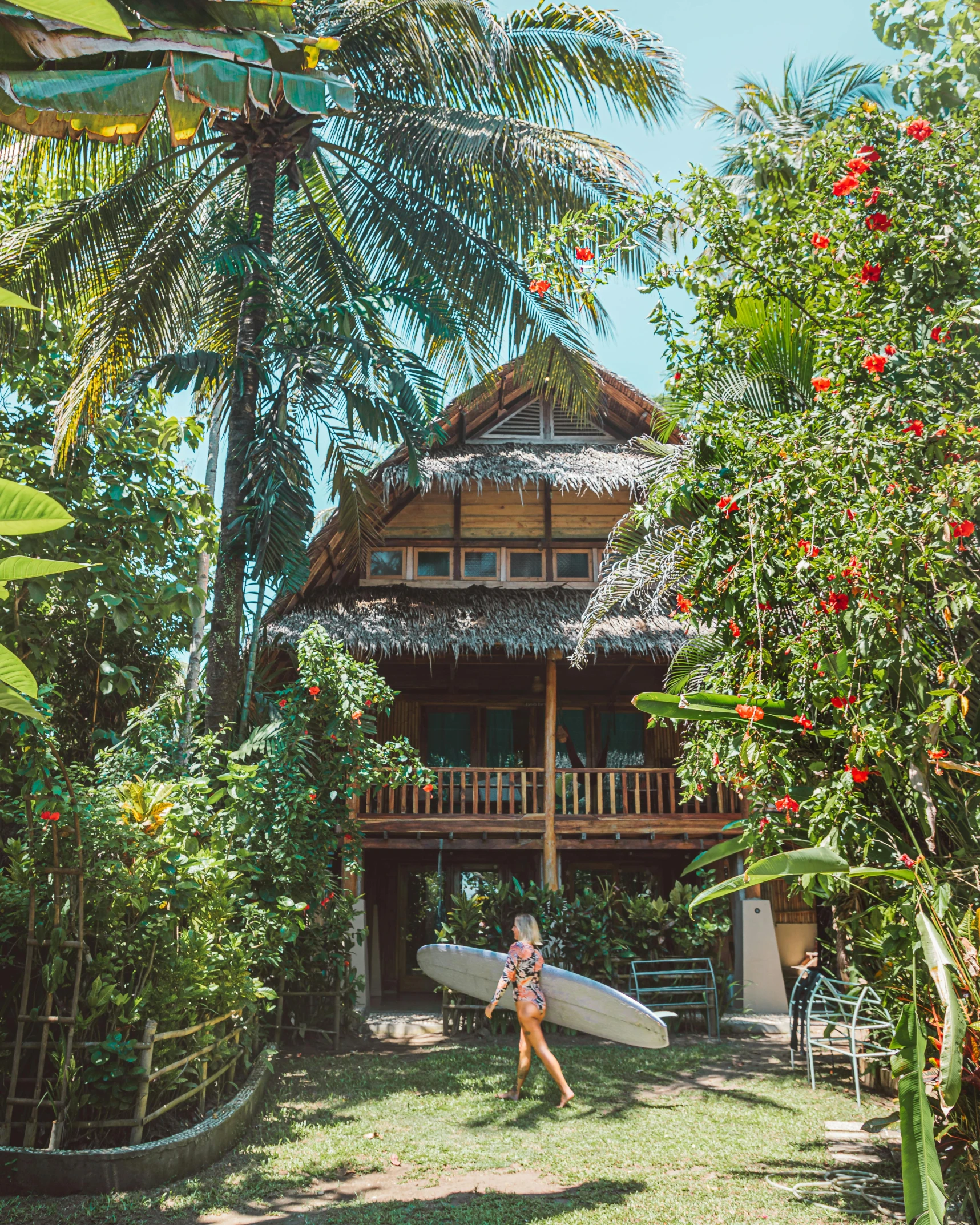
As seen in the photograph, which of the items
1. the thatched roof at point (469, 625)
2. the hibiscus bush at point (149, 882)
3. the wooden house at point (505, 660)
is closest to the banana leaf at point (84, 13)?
the hibiscus bush at point (149, 882)

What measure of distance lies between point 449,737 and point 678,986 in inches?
225

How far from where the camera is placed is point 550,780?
41.2 feet

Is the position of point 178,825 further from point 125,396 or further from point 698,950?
point 698,950

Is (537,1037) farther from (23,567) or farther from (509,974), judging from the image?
(23,567)

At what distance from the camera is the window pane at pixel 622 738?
1545cm

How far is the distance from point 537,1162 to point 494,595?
8.39m

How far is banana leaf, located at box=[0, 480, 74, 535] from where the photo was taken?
1302mm

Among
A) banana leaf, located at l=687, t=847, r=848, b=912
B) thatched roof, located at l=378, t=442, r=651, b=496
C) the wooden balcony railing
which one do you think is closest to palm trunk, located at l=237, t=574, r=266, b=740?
the wooden balcony railing

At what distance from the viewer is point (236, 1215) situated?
15.3 ft

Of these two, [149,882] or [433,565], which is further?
[433,565]

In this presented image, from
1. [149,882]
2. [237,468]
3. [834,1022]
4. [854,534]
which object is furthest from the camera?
[237,468]

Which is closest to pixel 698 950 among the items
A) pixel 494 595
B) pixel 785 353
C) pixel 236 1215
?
pixel 494 595

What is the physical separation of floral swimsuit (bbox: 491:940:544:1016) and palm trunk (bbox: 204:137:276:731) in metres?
3.26

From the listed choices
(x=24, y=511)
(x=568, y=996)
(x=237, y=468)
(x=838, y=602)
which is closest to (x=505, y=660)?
(x=568, y=996)
